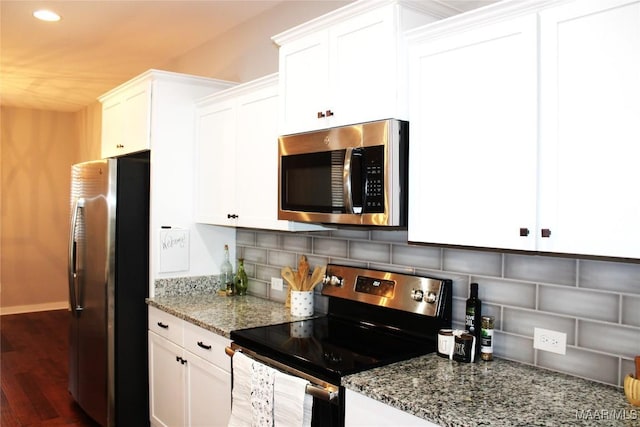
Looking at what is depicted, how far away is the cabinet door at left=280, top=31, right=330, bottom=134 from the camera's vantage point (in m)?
2.31

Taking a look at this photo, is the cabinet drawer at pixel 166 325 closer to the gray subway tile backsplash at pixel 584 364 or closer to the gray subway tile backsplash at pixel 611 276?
the gray subway tile backsplash at pixel 584 364

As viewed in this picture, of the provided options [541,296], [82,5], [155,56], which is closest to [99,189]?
[82,5]

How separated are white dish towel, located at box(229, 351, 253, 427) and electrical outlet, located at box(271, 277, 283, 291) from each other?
928mm

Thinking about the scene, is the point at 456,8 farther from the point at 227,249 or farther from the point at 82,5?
the point at 82,5

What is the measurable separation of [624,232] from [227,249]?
2.61 metres

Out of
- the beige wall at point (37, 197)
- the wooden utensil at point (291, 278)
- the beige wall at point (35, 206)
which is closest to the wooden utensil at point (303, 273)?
the wooden utensil at point (291, 278)

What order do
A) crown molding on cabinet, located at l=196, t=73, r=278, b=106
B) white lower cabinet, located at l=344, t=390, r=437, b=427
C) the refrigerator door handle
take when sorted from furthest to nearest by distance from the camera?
1. the refrigerator door handle
2. crown molding on cabinet, located at l=196, t=73, r=278, b=106
3. white lower cabinet, located at l=344, t=390, r=437, b=427

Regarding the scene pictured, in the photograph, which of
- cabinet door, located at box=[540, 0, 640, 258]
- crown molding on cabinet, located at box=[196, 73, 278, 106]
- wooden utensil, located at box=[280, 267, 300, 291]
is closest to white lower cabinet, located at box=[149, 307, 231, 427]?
wooden utensil, located at box=[280, 267, 300, 291]

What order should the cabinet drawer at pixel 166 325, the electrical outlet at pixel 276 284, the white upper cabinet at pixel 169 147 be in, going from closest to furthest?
the cabinet drawer at pixel 166 325, the electrical outlet at pixel 276 284, the white upper cabinet at pixel 169 147

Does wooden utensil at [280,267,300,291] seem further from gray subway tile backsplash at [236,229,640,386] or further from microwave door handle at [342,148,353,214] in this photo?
microwave door handle at [342,148,353,214]

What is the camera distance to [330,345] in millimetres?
2180

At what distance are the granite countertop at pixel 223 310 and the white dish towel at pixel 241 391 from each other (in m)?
0.23

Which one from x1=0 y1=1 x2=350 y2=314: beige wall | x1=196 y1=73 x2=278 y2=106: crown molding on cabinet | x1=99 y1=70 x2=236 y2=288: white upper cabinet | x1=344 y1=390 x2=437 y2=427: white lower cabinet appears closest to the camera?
x1=344 y1=390 x2=437 y2=427: white lower cabinet

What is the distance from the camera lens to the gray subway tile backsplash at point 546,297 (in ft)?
5.49
